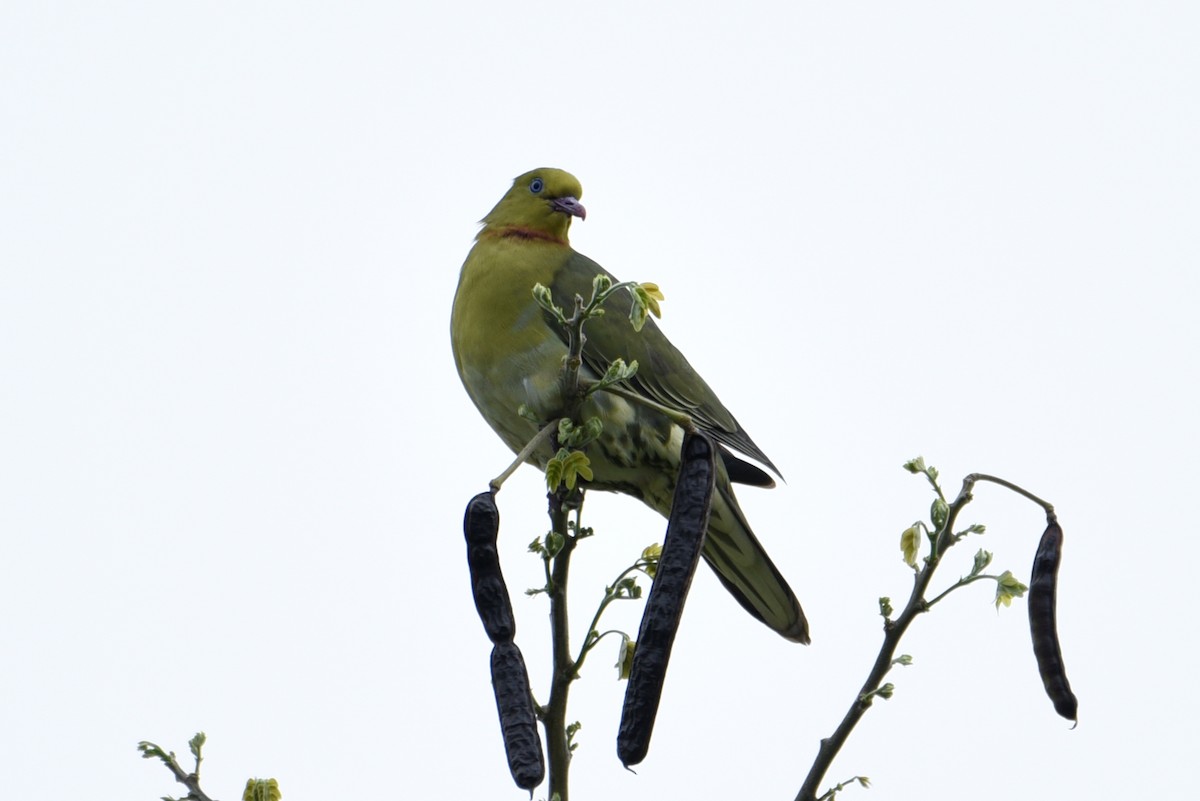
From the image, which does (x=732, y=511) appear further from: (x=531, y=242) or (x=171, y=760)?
(x=171, y=760)

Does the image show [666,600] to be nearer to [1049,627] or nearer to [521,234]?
[1049,627]

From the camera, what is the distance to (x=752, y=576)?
5133mm

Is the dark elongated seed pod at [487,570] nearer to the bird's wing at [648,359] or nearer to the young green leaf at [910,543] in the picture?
the young green leaf at [910,543]

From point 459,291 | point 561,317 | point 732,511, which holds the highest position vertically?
point 459,291

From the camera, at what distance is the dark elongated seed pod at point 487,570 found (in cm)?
286

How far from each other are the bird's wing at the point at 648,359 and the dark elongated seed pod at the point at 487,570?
224cm

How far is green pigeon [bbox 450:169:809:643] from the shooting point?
481 cm

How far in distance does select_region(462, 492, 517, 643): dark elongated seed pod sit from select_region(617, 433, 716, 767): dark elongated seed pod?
0.94ft

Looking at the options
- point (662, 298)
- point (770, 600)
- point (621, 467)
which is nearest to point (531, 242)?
point (621, 467)

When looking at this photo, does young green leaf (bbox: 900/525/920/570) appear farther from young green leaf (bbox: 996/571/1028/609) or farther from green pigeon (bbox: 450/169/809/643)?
green pigeon (bbox: 450/169/809/643)

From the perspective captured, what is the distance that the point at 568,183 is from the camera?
229 inches

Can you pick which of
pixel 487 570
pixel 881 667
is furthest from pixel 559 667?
pixel 881 667

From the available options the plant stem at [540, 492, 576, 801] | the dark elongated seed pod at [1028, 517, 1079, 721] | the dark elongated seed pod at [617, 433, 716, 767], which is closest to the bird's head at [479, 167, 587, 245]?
the plant stem at [540, 492, 576, 801]

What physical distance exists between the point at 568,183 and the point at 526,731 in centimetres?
351
